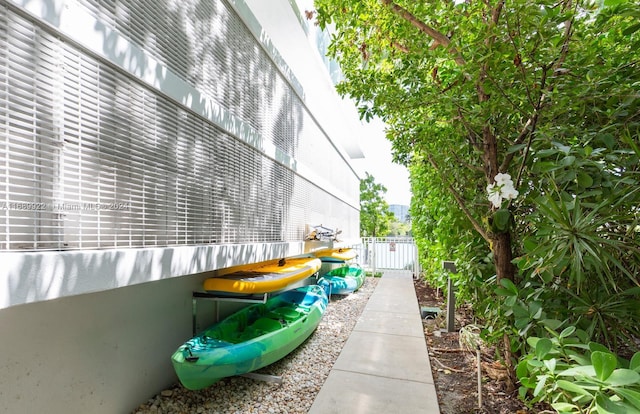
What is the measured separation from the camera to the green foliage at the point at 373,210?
1897 centimetres

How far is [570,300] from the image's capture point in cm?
204

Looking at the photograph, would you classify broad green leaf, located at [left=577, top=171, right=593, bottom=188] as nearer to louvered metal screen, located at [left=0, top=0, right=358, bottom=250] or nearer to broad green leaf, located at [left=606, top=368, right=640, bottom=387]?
broad green leaf, located at [left=606, top=368, right=640, bottom=387]

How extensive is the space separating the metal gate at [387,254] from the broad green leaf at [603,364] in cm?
1150

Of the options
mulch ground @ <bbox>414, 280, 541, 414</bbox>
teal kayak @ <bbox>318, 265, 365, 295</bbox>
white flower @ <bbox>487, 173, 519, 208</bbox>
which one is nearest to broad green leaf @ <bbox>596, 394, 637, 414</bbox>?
mulch ground @ <bbox>414, 280, 541, 414</bbox>

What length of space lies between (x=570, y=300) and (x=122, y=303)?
4.04 metres

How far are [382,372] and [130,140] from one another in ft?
12.8

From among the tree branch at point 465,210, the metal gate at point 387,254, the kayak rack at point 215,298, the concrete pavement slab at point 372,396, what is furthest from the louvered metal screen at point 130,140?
the metal gate at point 387,254

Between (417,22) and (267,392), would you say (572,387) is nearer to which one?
(267,392)

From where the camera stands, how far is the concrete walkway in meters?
2.98

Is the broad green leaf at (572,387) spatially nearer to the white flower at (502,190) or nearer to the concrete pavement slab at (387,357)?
the white flower at (502,190)

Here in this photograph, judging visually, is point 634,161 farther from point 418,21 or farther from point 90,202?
point 90,202

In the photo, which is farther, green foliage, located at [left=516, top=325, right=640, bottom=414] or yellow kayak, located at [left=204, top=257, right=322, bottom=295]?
yellow kayak, located at [left=204, top=257, right=322, bottom=295]

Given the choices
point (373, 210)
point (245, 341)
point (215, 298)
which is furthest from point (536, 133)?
point (373, 210)

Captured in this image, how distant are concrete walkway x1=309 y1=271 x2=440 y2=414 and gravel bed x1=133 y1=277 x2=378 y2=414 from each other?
0.73 ft
